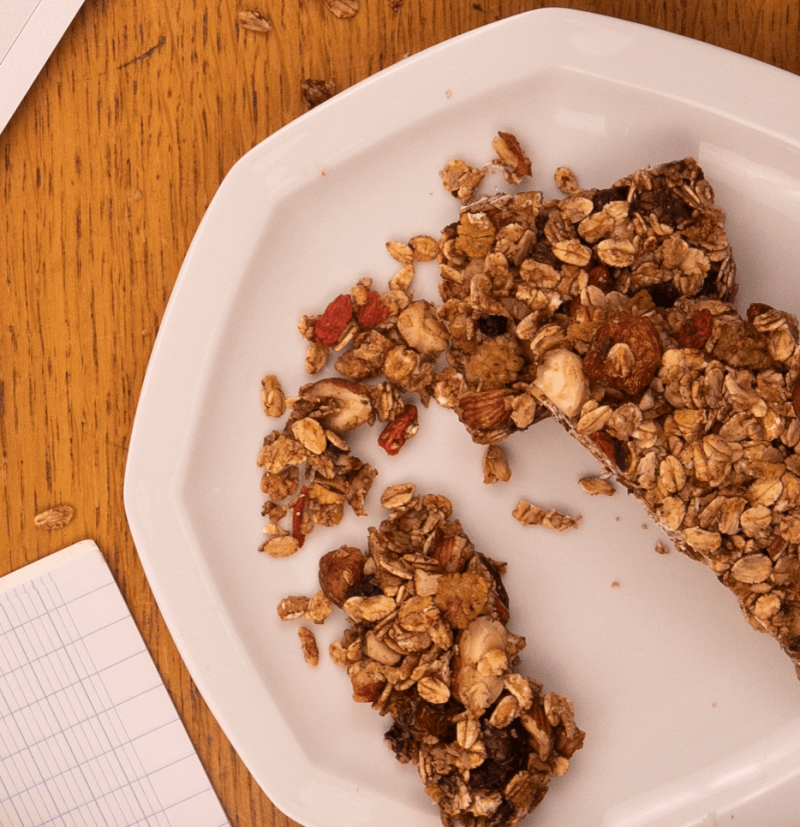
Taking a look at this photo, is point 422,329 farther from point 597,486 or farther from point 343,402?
point 597,486

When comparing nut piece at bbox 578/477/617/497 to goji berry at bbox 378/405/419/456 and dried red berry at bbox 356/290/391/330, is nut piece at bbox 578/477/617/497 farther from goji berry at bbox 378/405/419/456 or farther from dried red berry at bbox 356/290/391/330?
dried red berry at bbox 356/290/391/330

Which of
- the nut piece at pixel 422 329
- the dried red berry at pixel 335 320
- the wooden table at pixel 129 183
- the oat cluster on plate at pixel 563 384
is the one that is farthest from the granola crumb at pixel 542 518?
the wooden table at pixel 129 183

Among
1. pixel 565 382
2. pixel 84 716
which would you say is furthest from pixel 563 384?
pixel 84 716

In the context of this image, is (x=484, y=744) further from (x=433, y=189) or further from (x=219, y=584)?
(x=433, y=189)

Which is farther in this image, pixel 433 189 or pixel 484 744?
pixel 433 189

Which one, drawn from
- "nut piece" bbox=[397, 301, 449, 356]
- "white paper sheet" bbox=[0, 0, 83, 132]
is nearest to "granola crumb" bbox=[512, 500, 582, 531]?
"nut piece" bbox=[397, 301, 449, 356]

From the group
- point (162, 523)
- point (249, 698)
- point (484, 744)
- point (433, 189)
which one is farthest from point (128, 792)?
point (433, 189)

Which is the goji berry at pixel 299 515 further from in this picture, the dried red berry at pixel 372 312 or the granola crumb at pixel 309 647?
the dried red berry at pixel 372 312
